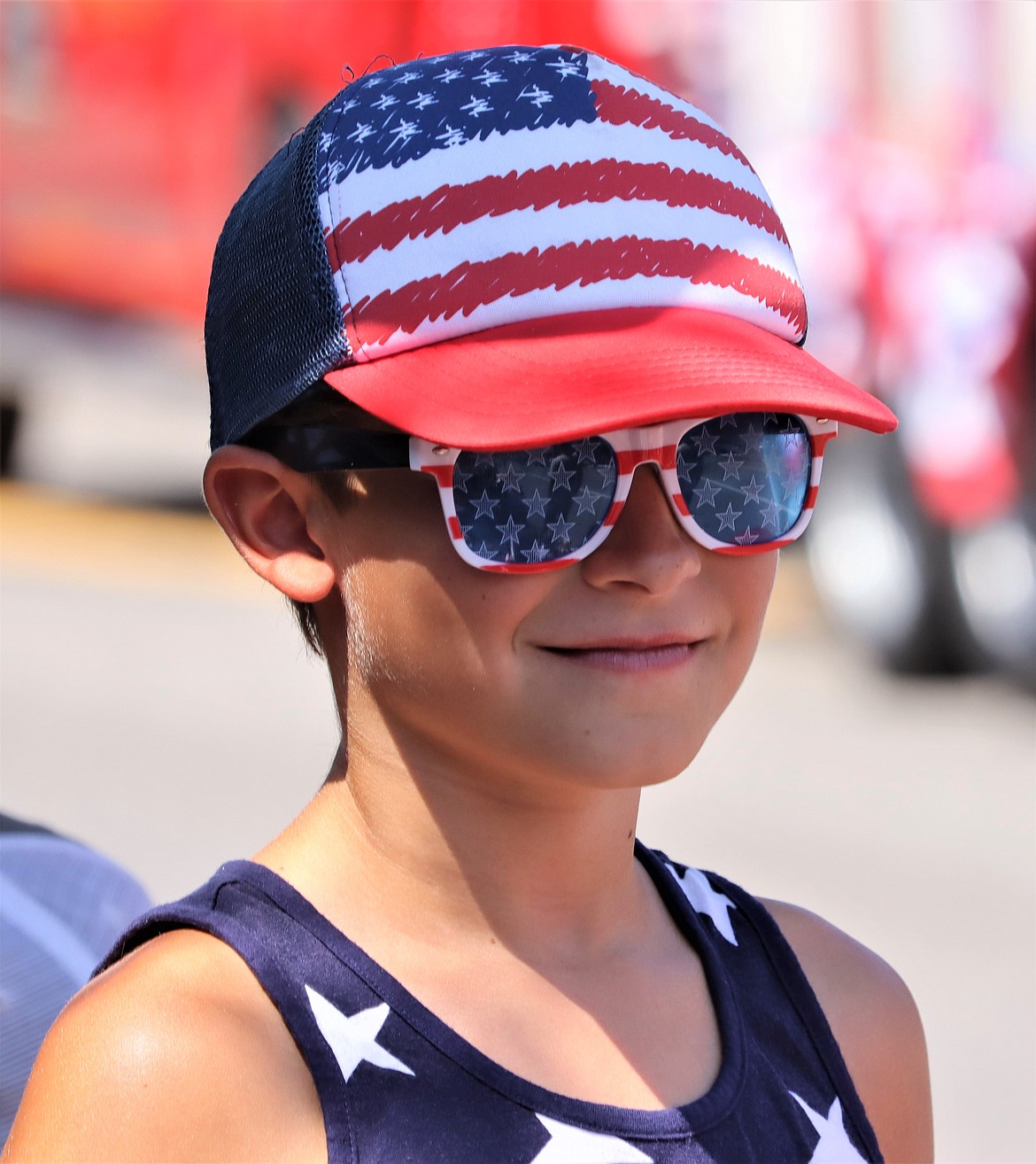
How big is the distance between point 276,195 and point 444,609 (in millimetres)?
408

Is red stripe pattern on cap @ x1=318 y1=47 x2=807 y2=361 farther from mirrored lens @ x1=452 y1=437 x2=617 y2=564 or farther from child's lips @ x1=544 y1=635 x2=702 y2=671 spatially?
child's lips @ x1=544 y1=635 x2=702 y2=671

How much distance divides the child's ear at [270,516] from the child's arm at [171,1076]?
1.15 feet

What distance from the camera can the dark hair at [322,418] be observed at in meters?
1.53

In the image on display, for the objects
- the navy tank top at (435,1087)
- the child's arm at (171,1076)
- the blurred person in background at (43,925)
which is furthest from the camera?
the blurred person in background at (43,925)

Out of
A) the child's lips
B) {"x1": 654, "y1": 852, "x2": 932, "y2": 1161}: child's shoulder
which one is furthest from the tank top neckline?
the child's lips

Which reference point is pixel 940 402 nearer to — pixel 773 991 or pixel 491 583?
pixel 773 991

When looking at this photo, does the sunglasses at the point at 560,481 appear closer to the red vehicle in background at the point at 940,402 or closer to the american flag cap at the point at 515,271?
the american flag cap at the point at 515,271

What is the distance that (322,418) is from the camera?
1.55 m

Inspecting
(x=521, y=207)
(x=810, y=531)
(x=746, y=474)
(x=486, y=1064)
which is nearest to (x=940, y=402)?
(x=810, y=531)

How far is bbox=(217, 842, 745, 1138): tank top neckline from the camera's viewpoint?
1.49 meters

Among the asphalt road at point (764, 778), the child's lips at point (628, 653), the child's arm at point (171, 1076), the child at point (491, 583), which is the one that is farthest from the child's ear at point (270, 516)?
the asphalt road at point (764, 778)

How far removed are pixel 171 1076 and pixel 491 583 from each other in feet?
1.51

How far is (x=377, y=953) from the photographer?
1.54 meters

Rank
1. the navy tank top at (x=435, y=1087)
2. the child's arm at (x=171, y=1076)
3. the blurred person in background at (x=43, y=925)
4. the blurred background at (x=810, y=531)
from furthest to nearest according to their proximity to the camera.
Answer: the blurred background at (x=810, y=531), the blurred person in background at (x=43, y=925), the navy tank top at (x=435, y=1087), the child's arm at (x=171, y=1076)
